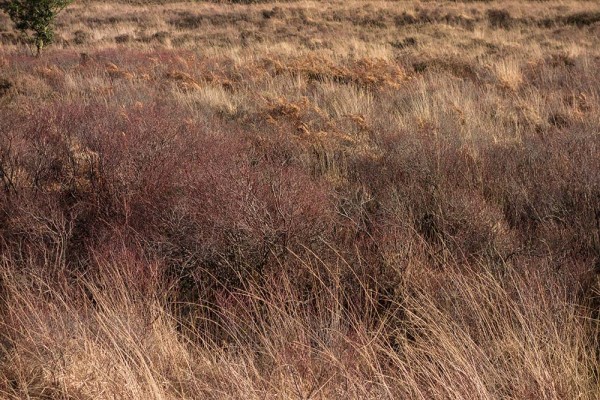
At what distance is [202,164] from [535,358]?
3.00 meters

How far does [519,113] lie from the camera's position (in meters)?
7.69

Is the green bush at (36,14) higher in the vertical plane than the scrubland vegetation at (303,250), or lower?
higher

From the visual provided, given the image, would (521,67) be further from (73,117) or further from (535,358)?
(535,358)

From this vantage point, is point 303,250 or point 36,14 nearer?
point 303,250

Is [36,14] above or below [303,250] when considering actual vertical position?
above

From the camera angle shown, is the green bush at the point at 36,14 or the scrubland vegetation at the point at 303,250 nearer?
the scrubland vegetation at the point at 303,250

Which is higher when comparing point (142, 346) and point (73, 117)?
point (73, 117)

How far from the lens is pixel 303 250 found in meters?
3.73

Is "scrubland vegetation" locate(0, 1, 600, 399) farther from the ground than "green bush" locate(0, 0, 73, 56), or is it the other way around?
"green bush" locate(0, 0, 73, 56)

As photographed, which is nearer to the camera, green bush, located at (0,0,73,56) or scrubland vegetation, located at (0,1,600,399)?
scrubland vegetation, located at (0,1,600,399)

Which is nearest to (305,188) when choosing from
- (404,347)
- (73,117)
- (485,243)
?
(485,243)

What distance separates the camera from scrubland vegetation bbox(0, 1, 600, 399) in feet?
8.67

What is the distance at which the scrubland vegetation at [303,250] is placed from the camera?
2643 millimetres

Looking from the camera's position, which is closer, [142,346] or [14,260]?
[142,346]
